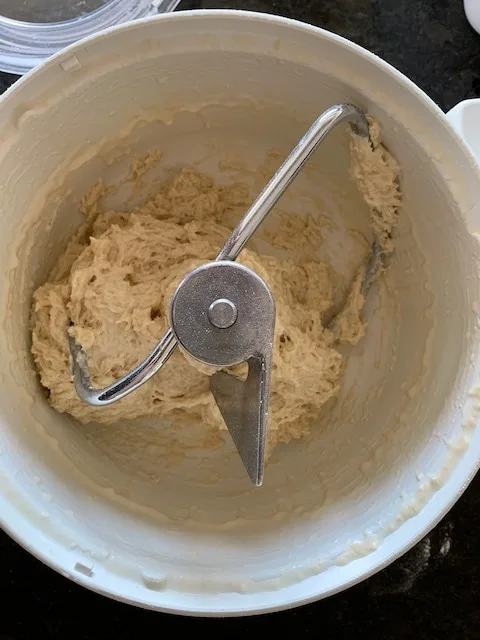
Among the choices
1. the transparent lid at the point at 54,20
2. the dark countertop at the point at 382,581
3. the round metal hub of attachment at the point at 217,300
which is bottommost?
the dark countertop at the point at 382,581

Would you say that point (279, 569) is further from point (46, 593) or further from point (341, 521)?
point (46, 593)

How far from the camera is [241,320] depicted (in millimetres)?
661

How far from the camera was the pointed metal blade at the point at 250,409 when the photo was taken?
27.3 inches

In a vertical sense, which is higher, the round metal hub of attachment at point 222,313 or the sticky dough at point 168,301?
the round metal hub of attachment at point 222,313

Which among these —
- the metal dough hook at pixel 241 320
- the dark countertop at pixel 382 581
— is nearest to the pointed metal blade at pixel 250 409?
the metal dough hook at pixel 241 320

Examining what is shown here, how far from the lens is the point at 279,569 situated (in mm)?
718

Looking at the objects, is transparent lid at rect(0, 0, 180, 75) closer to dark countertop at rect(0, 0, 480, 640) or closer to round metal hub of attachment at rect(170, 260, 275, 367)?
dark countertop at rect(0, 0, 480, 640)

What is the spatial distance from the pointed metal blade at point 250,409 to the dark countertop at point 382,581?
298 millimetres

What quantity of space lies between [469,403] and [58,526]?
0.45m

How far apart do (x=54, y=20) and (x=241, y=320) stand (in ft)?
1.84

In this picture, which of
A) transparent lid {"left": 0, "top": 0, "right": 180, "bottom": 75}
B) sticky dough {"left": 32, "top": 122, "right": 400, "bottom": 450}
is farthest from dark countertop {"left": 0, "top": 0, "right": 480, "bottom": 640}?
sticky dough {"left": 32, "top": 122, "right": 400, "bottom": 450}

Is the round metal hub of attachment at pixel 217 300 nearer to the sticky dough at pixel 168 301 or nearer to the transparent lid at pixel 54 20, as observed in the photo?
the sticky dough at pixel 168 301

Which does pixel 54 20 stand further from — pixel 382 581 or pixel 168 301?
pixel 382 581

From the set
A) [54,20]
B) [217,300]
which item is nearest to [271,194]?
[217,300]
